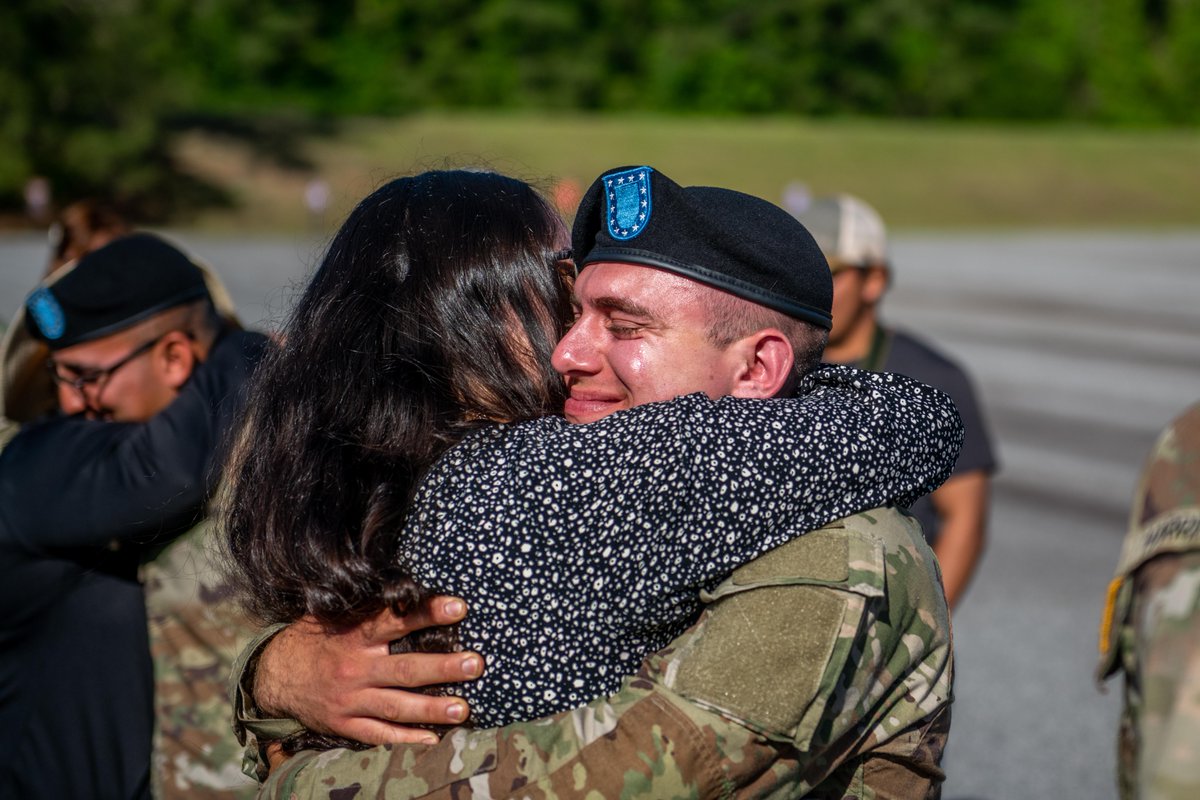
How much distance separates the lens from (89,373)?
2873 mm

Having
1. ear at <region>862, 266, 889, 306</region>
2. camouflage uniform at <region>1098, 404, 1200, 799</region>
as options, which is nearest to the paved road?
camouflage uniform at <region>1098, 404, 1200, 799</region>

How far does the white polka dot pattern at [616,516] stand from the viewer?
5.07ft

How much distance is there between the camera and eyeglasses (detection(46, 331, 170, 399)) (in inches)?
113

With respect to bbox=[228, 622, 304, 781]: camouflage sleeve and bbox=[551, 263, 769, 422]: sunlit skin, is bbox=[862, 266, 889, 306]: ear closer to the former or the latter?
bbox=[551, 263, 769, 422]: sunlit skin

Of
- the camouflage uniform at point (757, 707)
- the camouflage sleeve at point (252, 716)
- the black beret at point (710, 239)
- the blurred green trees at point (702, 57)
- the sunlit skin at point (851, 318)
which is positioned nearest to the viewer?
the camouflage uniform at point (757, 707)

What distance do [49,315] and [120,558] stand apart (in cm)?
58

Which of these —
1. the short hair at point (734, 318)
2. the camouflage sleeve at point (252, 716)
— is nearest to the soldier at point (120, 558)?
the camouflage sleeve at point (252, 716)

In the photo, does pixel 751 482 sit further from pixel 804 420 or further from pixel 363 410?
pixel 363 410

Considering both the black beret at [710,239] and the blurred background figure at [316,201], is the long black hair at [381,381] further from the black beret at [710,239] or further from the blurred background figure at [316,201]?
the blurred background figure at [316,201]

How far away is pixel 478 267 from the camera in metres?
1.88

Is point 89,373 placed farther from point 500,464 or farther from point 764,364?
point 764,364

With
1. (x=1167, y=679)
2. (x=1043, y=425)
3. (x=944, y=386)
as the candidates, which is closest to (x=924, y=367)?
(x=944, y=386)

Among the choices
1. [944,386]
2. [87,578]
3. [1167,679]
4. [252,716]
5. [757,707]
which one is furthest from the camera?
[944,386]

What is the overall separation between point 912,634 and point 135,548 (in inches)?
72.3
